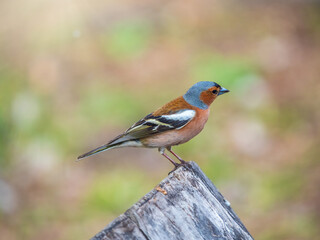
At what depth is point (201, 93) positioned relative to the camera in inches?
162

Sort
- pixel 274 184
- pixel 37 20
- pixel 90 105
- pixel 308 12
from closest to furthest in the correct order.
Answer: pixel 274 184
pixel 90 105
pixel 37 20
pixel 308 12

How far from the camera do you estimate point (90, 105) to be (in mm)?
7832

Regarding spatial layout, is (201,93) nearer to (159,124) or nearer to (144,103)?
(159,124)

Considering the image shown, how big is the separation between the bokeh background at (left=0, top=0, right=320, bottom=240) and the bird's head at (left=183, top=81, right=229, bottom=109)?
240 centimetres

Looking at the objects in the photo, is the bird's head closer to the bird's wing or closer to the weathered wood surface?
the bird's wing

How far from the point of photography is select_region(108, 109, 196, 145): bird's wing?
392 cm

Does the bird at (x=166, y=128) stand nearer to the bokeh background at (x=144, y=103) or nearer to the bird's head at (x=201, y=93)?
the bird's head at (x=201, y=93)

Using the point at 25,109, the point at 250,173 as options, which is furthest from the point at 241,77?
the point at 25,109

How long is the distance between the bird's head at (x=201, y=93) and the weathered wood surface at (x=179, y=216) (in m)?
1.48

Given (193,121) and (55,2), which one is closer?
(193,121)

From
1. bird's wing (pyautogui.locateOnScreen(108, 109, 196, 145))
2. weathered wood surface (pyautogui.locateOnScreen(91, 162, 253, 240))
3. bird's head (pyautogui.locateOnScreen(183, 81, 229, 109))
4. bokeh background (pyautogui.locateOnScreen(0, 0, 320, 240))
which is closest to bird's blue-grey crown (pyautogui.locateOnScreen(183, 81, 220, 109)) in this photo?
bird's head (pyautogui.locateOnScreen(183, 81, 229, 109))

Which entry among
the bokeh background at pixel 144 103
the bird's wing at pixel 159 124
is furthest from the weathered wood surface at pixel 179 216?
the bokeh background at pixel 144 103

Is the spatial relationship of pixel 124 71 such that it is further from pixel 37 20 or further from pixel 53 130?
pixel 53 130

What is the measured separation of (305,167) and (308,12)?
13.3 feet
